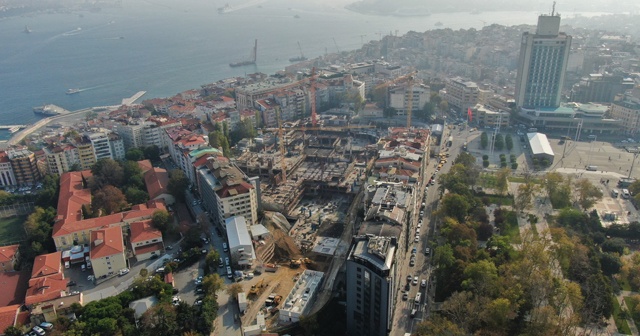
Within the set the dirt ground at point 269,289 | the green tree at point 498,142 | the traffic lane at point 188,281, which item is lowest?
the dirt ground at point 269,289

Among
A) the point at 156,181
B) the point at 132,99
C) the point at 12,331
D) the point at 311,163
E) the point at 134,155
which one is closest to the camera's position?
the point at 12,331

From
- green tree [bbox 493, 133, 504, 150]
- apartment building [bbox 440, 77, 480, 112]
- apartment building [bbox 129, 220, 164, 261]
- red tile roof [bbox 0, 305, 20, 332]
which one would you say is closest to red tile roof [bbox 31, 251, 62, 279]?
red tile roof [bbox 0, 305, 20, 332]

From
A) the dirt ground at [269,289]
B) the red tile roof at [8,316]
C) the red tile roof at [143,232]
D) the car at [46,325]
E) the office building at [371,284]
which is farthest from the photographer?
the red tile roof at [143,232]

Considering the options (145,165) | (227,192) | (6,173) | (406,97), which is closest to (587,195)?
(227,192)

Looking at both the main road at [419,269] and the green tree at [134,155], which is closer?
the main road at [419,269]

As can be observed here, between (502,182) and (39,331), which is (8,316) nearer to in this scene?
(39,331)

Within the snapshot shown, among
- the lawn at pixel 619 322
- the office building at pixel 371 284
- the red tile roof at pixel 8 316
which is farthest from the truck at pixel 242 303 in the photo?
the lawn at pixel 619 322

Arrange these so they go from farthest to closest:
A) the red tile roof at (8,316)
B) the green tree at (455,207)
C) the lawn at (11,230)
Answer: the lawn at (11,230) → the green tree at (455,207) → the red tile roof at (8,316)

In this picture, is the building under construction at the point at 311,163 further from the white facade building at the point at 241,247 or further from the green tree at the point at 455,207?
the green tree at the point at 455,207
